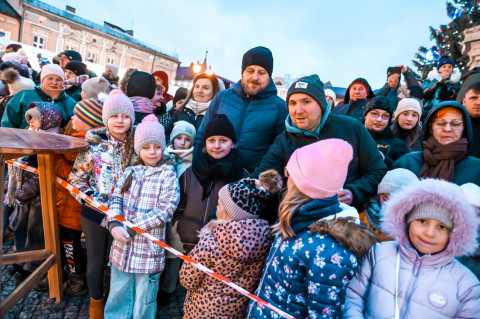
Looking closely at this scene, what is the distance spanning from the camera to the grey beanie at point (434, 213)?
5.00 feet

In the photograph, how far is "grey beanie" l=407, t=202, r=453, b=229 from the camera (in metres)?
1.52

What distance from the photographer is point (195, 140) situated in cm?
307

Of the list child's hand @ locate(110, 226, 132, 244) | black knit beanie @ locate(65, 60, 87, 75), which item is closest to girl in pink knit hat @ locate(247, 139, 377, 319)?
child's hand @ locate(110, 226, 132, 244)

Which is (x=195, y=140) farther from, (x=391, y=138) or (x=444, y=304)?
(x=444, y=304)

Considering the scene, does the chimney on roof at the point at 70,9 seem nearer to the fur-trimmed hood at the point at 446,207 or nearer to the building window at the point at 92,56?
the building window at the point at 92,56

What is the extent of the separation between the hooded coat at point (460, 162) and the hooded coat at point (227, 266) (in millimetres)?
1421

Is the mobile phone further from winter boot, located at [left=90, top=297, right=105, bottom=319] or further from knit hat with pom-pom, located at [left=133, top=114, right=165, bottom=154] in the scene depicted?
winter boot, located at [left=90, top=297, right=105, bottom=319]

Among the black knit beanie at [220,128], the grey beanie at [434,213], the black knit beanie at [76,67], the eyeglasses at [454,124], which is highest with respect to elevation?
the black knit beanie at [76,67]

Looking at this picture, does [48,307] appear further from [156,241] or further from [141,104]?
[141,104]

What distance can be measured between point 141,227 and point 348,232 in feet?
5.49

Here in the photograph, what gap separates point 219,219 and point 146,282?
3.46 feet

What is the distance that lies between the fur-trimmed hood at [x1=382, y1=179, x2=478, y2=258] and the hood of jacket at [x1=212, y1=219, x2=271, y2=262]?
76 centimetres

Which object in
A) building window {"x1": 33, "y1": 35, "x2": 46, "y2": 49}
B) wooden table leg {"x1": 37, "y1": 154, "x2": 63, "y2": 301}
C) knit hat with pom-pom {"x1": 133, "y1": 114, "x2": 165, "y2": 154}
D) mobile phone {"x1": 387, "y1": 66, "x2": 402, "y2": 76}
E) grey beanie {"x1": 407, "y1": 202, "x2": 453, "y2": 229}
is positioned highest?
building window {"x1": 33, "y1": 35, "x2": 46, "y2": 49}

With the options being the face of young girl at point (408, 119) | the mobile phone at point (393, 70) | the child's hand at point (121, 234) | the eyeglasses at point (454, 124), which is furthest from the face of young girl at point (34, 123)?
the mobile phone at point (393, 70)
